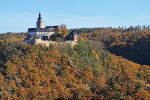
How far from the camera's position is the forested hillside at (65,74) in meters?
37.6

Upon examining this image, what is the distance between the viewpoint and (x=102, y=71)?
50.7 meters

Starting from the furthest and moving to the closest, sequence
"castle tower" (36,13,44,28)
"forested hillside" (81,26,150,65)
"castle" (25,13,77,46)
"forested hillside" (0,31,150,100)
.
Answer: "forested hillside" (81,26,150,65) → "castle tower" (36,13,44,28) → "castle" (25,13,77,46) → "forested hillside" (0,31,150,100)

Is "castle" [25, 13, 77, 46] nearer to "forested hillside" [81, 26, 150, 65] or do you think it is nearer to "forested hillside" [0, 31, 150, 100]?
"forested hillside" [0, 31, 150, 100]

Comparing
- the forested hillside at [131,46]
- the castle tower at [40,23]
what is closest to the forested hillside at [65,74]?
the castle tower at [40,23]

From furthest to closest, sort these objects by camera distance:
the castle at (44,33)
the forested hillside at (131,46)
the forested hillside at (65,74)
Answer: the forested hillside at (131,46)
the castle at (44,33)
the forested hillside at (65,74)

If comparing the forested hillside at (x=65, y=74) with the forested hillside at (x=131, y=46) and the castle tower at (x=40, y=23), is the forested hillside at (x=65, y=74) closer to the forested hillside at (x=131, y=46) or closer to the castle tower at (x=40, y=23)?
the castle tower at (x=40, y=23)

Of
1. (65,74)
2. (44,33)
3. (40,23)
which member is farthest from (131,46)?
(65,74)

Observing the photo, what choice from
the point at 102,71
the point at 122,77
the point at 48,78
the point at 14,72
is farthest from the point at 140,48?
the point at 14,72

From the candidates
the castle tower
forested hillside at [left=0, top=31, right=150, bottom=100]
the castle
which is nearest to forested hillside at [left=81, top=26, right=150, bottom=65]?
forested hillside at [left=0, top=31, right=150, bottom=100]

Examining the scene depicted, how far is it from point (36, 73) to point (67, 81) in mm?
5503

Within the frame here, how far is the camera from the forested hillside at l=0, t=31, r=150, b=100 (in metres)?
37.6

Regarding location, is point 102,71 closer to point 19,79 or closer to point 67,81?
point 67,81

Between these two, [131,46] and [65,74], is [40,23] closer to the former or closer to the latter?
[65,74]

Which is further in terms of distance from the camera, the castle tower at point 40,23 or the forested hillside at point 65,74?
the castle tower at point 40,23
